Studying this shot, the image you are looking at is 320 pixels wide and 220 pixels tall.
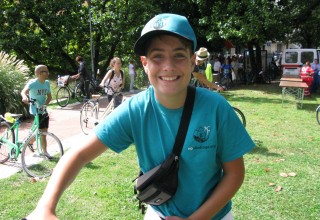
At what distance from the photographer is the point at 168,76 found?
5.40 ft

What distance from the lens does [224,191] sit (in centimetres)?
164

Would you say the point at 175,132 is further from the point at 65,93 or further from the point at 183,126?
the point at 65,93

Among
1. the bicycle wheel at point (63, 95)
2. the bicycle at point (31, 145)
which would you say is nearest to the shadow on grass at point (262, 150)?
the bicycle at point (31, 145)

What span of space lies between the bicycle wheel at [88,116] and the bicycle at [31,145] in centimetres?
269

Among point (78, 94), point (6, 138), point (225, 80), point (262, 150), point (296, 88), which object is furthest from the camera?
point (225, 80)

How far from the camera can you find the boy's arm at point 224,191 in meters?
1.60

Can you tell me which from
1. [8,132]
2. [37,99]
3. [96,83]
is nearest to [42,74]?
[37,99]

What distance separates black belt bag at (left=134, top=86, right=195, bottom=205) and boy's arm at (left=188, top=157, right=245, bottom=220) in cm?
16

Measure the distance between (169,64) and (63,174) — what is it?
0.67m

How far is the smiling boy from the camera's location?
5.25ft

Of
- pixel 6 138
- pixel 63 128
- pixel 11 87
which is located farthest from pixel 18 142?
pixel 11 87

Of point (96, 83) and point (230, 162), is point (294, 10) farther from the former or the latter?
point (230, 162)

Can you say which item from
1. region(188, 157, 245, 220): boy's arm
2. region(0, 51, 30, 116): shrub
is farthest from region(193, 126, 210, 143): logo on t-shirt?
region(0, 51, 30, 116): shrub

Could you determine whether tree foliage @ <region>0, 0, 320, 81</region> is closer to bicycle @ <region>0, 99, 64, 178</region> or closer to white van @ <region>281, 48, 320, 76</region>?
white van @ <region>281, 48, 320, 76</region>
